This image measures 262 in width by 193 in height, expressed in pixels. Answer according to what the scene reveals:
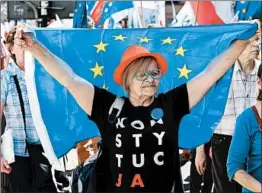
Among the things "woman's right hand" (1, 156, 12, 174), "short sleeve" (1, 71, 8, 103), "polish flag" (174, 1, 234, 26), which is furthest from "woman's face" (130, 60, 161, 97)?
"woman's right hand" (1, 156, 12, 174)

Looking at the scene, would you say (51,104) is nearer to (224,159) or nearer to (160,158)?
(160,158)

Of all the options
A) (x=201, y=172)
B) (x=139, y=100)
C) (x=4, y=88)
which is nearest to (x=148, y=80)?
(x=139, y=100)

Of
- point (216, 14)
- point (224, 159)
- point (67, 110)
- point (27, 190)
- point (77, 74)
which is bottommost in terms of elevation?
point (27, 190)

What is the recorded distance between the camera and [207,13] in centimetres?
374

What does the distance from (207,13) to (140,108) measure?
0.76m

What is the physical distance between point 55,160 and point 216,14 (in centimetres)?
140

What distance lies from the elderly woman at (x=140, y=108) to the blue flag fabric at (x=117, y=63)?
0.13 feet

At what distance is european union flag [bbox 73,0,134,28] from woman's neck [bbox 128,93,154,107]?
0.58 metres

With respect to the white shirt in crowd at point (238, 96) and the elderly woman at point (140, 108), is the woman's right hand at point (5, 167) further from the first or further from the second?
the white shirt in crowd at point (238, 96)

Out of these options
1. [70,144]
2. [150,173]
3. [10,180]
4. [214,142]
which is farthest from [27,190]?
[214,142]

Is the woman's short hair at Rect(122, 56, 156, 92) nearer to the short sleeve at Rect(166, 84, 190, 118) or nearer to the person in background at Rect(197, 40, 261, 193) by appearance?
the short sleeve at Rect(166, 84, 190, 118)

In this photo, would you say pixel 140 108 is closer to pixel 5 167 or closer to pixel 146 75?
pixel 146 75

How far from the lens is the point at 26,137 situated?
12.4 ft

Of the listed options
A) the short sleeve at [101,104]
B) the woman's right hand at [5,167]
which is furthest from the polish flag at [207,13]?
the woman's right hand at [5,167]
